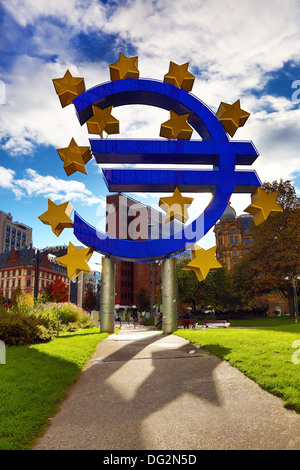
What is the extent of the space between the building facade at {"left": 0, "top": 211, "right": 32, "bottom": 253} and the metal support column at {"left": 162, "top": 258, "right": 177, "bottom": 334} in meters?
148

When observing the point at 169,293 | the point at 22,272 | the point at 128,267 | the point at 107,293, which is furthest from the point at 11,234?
the point at 169,293

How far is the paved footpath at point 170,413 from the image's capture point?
5020mm

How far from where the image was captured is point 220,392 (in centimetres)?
725

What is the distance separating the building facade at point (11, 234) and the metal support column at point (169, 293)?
14796 centimetres

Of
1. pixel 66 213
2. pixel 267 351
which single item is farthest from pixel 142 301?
pixel 267 351

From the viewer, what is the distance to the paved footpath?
16.5 feet

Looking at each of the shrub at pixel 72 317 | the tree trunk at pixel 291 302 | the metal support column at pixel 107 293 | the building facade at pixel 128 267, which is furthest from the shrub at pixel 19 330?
the building facade at pixel 128 267

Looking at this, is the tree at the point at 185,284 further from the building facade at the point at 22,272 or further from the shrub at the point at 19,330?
the building facade at the point at 22,272

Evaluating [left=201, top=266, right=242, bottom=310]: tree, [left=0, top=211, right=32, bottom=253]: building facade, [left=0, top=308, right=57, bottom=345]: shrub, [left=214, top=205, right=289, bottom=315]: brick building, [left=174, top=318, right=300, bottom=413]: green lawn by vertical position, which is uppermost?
[left=0, top=211, right=32, bottom=253]: building facade

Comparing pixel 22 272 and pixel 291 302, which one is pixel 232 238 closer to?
pixel 291 302

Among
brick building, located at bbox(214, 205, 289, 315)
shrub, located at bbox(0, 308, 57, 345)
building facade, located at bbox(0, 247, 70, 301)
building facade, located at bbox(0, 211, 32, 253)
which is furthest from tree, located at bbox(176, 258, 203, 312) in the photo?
building facade, located at bbox(0, 211, 32, 253)

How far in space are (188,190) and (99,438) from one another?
13084 millimetres

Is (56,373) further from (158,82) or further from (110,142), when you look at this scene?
(158,82)

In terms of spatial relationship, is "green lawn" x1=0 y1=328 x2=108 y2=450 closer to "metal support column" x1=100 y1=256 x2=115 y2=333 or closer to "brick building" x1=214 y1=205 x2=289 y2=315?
"metal support column" x1=100 y1=256 x2=115 y2=333
